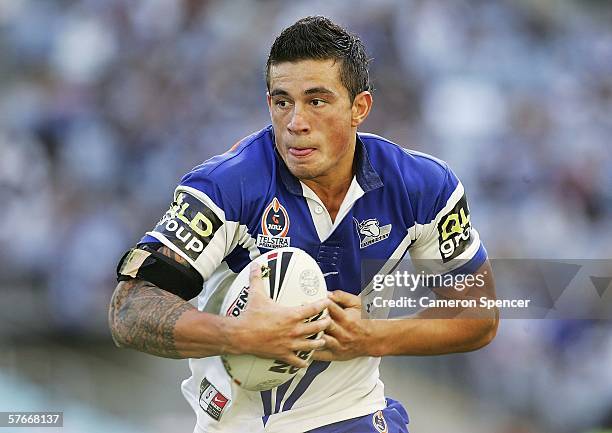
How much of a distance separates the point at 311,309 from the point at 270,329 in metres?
0.18

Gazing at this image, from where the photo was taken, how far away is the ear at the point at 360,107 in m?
4.07

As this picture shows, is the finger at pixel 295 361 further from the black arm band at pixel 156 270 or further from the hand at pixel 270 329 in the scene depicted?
the black arm band at pixel 156 270

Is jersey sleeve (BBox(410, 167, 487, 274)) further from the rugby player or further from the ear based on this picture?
the ear

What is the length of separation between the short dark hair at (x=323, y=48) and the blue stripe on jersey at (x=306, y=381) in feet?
3.82

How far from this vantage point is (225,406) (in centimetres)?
410

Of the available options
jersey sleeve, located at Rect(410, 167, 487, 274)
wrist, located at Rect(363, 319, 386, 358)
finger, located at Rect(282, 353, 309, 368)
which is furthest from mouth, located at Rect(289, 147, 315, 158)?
finger, located at Rect(282, 353, 309, 368)

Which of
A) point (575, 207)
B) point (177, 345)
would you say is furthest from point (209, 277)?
point (575, 207)

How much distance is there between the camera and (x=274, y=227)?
13.0ft

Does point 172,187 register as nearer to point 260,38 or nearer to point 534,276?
point 260,38

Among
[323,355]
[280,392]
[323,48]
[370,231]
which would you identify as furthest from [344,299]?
[323,48]

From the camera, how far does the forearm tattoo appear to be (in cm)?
355

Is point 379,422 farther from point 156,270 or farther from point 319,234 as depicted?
point 156,270

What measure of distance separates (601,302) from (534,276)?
65 cm

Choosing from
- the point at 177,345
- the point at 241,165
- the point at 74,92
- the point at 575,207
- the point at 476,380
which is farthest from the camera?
the point at 74,92
